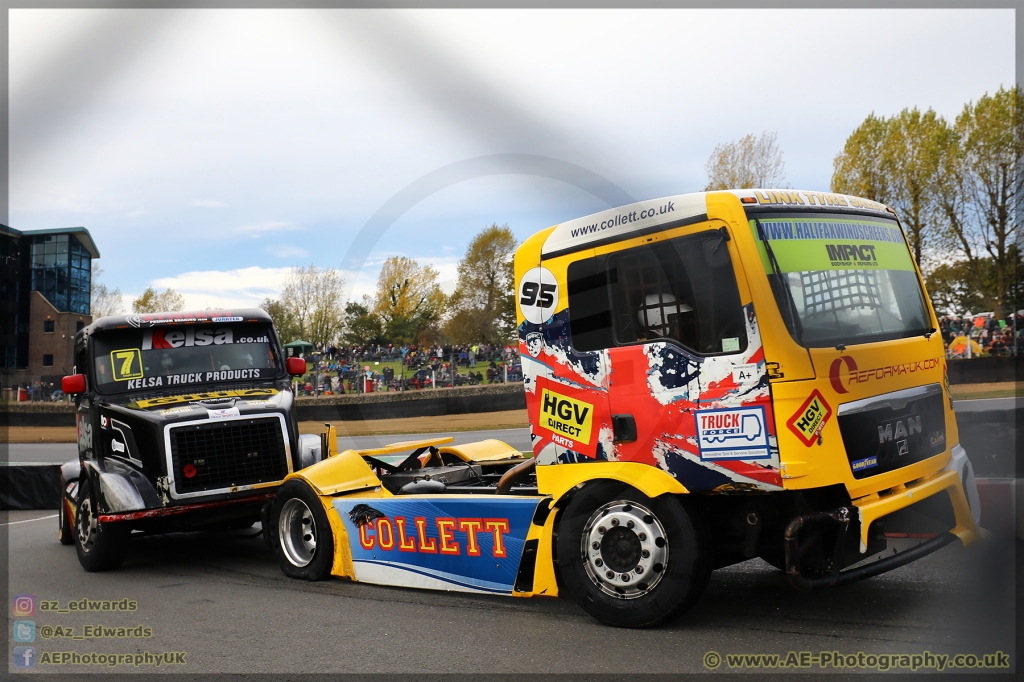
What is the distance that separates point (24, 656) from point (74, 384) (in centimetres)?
405

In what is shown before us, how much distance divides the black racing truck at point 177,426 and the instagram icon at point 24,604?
2.88 ft

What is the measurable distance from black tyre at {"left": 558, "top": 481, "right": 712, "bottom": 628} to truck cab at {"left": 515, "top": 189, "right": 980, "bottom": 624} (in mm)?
16

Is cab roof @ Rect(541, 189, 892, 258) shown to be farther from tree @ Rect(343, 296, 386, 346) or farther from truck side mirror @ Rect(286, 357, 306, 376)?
truck side mirror @ Rect(286, 357, 306, 376)

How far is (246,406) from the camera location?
A: 7.99m

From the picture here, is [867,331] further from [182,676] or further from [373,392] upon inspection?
[182,676]

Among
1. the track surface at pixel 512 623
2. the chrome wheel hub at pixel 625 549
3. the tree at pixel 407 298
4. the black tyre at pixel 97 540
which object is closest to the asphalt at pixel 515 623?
the track surface at pixel 512 623

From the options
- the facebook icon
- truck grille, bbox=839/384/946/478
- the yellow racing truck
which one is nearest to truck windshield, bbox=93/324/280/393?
the facebook icon

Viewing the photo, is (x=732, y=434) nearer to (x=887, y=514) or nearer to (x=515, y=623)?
(x=887, y=514)

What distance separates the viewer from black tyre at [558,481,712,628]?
4.82 metres

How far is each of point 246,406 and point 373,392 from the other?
361cm

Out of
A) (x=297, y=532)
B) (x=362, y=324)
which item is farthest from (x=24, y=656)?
(x=362, y=324)

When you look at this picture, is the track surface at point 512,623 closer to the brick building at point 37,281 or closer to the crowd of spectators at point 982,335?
the brick building at point 37,281

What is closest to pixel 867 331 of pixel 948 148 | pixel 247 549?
pixel 247 549

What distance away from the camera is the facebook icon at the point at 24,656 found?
4766mm
